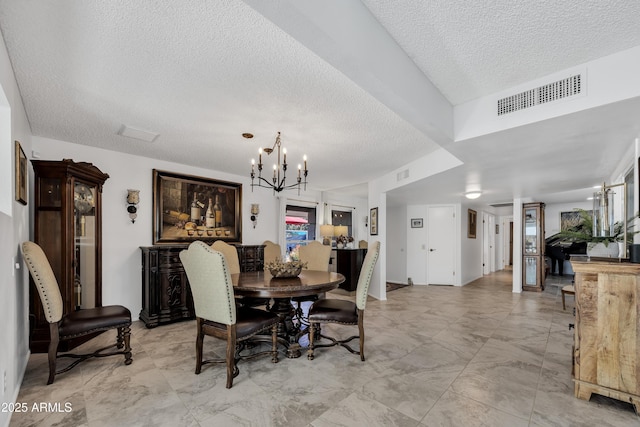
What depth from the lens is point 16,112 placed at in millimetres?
2275

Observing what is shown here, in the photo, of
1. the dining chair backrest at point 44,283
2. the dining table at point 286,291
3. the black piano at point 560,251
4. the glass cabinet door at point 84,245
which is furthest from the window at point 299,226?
the black piano at point 560,251

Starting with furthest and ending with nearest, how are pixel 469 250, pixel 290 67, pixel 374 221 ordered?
pixel 469 250 → pixel 374 221 → pixel 290 67

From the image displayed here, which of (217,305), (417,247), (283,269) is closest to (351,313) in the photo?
(283,269)

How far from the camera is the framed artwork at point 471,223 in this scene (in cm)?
789

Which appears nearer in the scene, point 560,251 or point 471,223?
point 471,223

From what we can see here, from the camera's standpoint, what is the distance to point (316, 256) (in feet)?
14.9

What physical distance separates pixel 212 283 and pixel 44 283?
1357 millimetres

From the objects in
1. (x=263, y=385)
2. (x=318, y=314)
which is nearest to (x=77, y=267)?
(x=263, y=385)

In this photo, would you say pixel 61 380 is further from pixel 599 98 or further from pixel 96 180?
pixel 599 98

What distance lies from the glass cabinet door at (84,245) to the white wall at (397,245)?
662cm

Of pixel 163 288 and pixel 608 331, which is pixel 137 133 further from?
pixel 608 331

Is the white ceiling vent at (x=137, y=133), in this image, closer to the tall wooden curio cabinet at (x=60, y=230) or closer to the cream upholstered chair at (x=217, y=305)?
the tall wooden curio cabinet at (x=60, y=230)

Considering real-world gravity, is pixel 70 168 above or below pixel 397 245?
above

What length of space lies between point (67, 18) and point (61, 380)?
270cm
